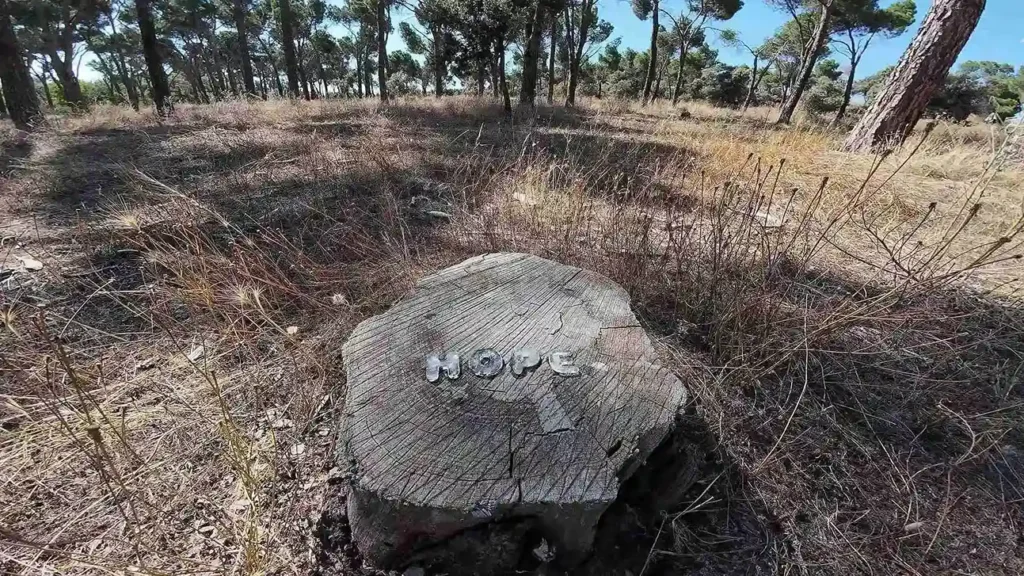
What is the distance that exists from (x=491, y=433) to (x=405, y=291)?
108 centimetres

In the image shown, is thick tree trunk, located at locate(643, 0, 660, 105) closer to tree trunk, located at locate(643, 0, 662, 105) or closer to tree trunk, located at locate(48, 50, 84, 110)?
tree trunk, located at locate(643, 0, 662, 105)

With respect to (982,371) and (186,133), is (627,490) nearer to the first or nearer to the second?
(982,371)

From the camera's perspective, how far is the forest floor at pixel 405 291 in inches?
42.8

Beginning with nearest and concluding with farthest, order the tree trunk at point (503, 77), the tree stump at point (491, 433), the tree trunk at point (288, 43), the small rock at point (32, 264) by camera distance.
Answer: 1. the tree stump at point (491, 433)
2. the small rock at point (32, 264)
3. the tree trunk at point (503, 77)
4. the tree trunk at point (288, 43)

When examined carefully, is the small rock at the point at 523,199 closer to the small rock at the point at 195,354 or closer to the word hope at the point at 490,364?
the word hope at the point at 490,364

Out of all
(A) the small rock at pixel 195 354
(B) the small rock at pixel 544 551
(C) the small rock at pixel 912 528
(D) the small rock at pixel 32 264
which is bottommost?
(C) the small rock at pixel 912 528

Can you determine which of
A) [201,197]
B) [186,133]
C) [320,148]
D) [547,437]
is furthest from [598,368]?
[186,133]

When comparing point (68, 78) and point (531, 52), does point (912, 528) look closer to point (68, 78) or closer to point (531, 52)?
point (531, 52)

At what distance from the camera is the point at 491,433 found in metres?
0.96

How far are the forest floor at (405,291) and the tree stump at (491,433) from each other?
24 centimetres

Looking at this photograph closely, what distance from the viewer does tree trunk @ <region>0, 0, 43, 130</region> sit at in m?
5.69

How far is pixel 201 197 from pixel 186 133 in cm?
335

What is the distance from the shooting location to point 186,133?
5.36m

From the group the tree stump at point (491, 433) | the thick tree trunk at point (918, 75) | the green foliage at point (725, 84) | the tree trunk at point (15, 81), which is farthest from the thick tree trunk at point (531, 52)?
the green foliage at point (725, 84)
